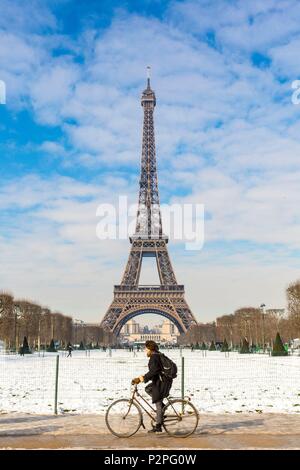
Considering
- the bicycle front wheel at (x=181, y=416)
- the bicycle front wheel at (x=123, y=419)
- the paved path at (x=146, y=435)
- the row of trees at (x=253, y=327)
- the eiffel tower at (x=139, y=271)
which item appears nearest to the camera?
the paved path at (x=146, y=435)

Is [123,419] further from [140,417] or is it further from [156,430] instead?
[156,430]

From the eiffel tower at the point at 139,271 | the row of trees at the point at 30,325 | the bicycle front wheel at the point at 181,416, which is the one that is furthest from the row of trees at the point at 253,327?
the bicycle front wheel at the point at 181,416

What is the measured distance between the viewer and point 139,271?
103 meters

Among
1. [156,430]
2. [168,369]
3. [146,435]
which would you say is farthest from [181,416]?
[168,369]

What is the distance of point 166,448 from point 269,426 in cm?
309

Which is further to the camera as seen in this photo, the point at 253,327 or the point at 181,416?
the point at 253,327

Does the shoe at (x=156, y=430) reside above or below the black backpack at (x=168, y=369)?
below

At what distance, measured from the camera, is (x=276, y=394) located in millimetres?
16625

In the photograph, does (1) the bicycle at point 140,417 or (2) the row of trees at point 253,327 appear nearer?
(1) the bicycle at point 140,417

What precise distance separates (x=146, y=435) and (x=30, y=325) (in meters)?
64.9

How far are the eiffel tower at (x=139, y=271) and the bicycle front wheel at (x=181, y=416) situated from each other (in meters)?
87.0

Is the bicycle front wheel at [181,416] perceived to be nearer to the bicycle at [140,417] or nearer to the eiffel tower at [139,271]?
the bicycle at [140,417]

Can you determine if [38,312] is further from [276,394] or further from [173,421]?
[173,421]

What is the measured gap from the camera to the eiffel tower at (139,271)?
98688mm
